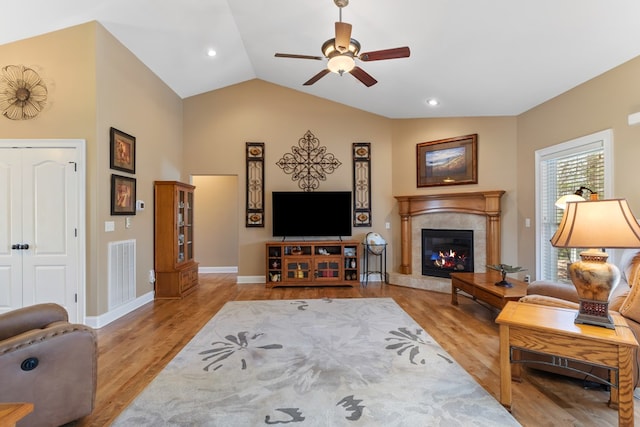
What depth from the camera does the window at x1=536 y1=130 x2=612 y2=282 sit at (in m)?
3.42

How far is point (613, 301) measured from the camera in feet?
7.32

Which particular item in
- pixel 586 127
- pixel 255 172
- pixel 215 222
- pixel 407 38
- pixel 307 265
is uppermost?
pixel 407 38

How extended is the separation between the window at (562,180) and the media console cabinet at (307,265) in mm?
2770

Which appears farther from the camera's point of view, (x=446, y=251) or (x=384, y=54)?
(x=446, y=251)

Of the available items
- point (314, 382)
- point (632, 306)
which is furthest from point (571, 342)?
point (314, 382)

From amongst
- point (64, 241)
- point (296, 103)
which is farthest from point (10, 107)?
point (296, 103)

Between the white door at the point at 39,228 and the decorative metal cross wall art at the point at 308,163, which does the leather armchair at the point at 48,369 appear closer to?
the white door at the point at 39,228

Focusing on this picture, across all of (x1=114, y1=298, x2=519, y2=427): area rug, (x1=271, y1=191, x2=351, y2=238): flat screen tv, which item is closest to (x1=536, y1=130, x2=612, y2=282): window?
(x1=114, y1=298, x2=519, y2=427): area rug

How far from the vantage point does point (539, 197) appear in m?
4.35

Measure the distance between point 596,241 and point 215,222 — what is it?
21.6 ft

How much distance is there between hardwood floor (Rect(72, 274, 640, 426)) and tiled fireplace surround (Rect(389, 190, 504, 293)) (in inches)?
11.6

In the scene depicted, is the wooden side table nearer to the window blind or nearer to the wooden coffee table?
the wooden coffee table

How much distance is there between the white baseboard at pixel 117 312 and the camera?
3477 mm

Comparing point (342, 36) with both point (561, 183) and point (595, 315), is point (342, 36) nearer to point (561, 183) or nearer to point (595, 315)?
point (595, 315)
